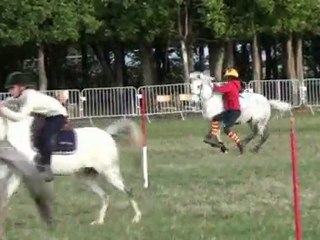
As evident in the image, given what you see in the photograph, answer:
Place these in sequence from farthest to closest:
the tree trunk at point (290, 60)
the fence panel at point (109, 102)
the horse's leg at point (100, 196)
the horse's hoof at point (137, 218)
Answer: the tree trunk at point (290, 60)
the fence panel at point (109, 102)
the horse's leg at point (100, 196)
the horse's hoof at point (137, 218)

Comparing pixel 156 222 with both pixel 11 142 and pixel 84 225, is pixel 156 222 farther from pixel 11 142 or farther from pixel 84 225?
pixel 11 142

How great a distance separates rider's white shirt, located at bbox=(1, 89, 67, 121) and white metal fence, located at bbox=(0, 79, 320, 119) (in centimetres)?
2560

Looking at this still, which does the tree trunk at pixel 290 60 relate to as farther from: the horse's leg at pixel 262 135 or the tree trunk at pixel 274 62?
the horse's leg at pixel 262 135

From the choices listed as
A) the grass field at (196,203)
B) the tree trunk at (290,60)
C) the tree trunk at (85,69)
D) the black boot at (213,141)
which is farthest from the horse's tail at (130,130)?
the tree trunk at (85,69)

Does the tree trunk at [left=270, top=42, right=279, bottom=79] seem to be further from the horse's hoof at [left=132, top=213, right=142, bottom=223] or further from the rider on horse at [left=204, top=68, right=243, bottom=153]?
the horse's hoof at [left=132, top=213, right=142, bottom=223]

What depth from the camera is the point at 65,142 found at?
563 inches

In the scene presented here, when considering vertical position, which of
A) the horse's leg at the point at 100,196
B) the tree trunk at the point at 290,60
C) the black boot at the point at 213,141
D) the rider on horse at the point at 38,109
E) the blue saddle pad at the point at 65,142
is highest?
the tree trunk at the point at 290,60

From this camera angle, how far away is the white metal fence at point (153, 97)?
40.3 m

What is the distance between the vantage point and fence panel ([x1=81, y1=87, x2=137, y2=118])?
40188 millimetres

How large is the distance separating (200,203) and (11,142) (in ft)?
9.21

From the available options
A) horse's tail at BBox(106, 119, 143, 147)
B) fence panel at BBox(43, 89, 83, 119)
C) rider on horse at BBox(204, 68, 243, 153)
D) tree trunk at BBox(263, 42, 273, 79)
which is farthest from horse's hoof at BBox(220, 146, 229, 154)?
tree trunk at BBox(263, 42, 273, 79)

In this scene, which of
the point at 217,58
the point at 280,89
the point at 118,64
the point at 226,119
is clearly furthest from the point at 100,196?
the point at 118,64

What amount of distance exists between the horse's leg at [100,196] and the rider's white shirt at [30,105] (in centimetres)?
130

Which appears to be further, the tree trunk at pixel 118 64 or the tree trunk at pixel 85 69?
the tree trunk at pixel 85 69
